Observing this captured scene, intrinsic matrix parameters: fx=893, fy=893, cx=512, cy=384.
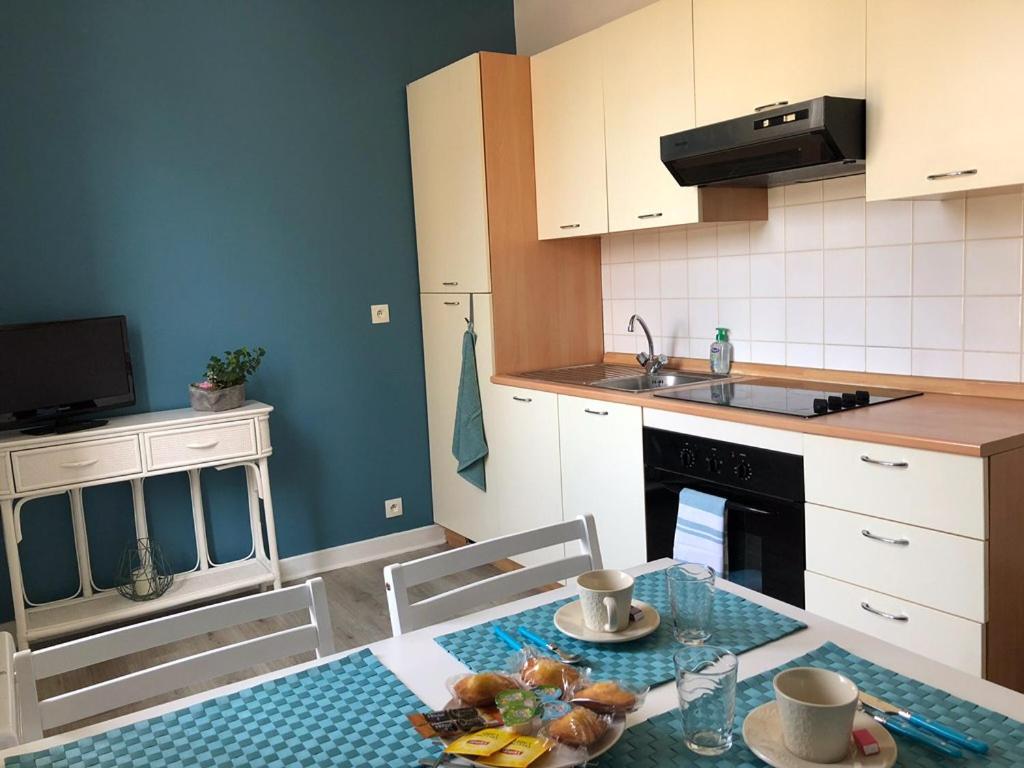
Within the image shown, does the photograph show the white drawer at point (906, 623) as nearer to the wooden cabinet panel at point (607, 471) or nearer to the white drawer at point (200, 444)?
the wooden cabinet panel at point (607, 471)

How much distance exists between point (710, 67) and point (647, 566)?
6.17 ft

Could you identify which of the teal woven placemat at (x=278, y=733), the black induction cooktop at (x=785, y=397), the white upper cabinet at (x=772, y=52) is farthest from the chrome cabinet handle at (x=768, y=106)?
the teal woven placemat at (x=278, y=733)

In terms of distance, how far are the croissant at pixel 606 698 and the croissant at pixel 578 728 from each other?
22mm

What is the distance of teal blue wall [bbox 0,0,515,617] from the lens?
3375 millimetres

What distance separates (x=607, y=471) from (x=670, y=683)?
202cm

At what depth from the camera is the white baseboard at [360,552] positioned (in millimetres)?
4016

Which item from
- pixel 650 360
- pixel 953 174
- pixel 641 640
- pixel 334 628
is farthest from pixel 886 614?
pixel 334 628

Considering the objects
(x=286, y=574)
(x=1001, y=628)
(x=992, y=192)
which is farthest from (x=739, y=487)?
(x=286, y=574)

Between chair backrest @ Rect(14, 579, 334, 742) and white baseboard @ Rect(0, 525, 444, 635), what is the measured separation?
106 inches

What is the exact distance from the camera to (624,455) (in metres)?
3.08

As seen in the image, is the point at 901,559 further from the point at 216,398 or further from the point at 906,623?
the point at 216,398

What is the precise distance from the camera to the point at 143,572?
349cm

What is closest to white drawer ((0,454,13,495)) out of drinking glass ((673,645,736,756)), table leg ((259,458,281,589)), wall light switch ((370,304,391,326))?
table leg ((259,458,281,589))

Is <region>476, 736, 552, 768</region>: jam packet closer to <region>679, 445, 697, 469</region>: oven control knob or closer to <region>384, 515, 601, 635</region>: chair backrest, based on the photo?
<region>384, 515, 601, 635</region>: chair backrest
